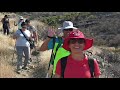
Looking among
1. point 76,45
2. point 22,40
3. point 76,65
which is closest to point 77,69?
point 76,65

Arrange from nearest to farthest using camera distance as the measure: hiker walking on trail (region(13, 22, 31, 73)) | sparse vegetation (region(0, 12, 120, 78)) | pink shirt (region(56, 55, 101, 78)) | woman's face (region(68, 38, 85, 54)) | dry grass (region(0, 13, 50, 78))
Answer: pink shirt (region(56, 55, 101, 78)) → woman's face (region(68, 38, 85, 54)) → hiker walking on trail (region(13, 22, 31, 73)) → dry grass (region(0, 13, 50, 78)) → sparse vegetation (region(0, 12, 120, 78))

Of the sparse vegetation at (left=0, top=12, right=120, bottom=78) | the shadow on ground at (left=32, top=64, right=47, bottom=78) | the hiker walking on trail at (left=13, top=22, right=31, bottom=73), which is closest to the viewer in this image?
the hiker walking on trail at (left=13, top=22, right=31, bottom=73)

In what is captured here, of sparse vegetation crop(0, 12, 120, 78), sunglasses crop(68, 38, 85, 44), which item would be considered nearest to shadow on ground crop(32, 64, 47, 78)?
sparse vegetation crop(0, 12, 120, 78)

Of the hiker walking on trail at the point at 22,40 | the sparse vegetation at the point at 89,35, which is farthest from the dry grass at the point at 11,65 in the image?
the hiker walking on trail at the point at 22,40

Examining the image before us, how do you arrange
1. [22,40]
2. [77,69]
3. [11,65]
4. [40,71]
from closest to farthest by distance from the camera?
[77,69] → [22,40] → [11,65] → [40,71]

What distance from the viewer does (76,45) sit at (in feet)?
15.6

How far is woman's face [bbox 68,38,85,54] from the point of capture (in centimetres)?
474

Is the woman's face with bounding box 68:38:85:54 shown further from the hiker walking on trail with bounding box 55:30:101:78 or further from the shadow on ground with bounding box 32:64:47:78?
the shadow on ground with bounding box 32:64:47:78

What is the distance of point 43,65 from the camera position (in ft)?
39.2

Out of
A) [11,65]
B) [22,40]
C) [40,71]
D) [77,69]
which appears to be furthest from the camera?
[40,71]

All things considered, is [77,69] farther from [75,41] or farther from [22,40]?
[22,40]

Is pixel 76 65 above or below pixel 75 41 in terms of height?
below
